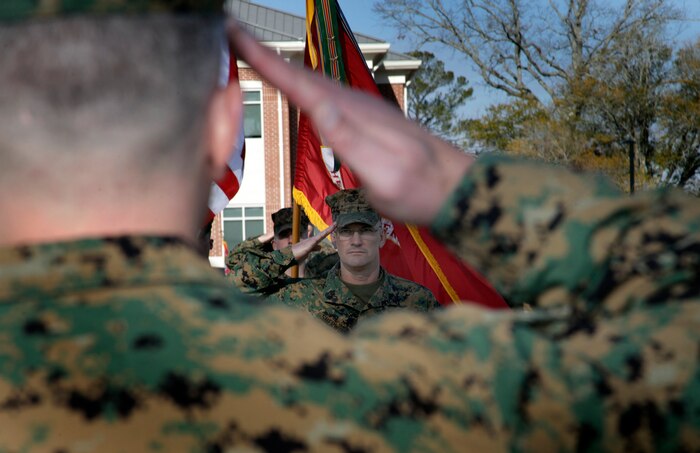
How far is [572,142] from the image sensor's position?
28328 millimetres

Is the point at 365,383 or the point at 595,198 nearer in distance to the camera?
the point at 365,383

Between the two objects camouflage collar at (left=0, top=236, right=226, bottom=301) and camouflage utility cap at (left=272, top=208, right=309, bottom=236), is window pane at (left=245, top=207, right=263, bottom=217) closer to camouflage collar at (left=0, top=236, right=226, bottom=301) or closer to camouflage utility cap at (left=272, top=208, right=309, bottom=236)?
camouflage utility cap at (left=272, top=208, right=309, bottom=236)

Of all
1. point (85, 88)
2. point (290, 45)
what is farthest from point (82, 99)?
point (290, 45)

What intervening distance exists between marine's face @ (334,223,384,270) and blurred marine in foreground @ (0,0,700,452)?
4694 mm

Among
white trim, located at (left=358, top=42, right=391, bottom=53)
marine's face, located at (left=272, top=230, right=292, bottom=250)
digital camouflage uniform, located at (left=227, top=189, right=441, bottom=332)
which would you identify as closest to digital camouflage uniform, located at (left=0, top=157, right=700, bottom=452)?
digital camouflage uniform, located at (left=227, top=189, right=441, bottom=332)

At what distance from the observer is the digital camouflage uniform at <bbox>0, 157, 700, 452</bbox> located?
90 centimetres

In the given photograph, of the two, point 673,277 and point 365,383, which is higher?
point 673,277

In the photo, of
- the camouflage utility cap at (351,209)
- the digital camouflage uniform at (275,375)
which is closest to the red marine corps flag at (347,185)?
the camouflage utility cap at (351,209)

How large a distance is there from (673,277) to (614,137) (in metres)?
28.4

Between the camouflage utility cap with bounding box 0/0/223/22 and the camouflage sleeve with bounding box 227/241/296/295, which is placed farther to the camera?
the camouflage sleeve with bounding box 227/241/296/295

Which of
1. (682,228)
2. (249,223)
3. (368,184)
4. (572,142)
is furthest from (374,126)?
(572,142)

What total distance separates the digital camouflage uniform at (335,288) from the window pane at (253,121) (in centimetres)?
1989

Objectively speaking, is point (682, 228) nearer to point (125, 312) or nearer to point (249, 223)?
point (125, 312)

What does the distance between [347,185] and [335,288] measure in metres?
1.94
